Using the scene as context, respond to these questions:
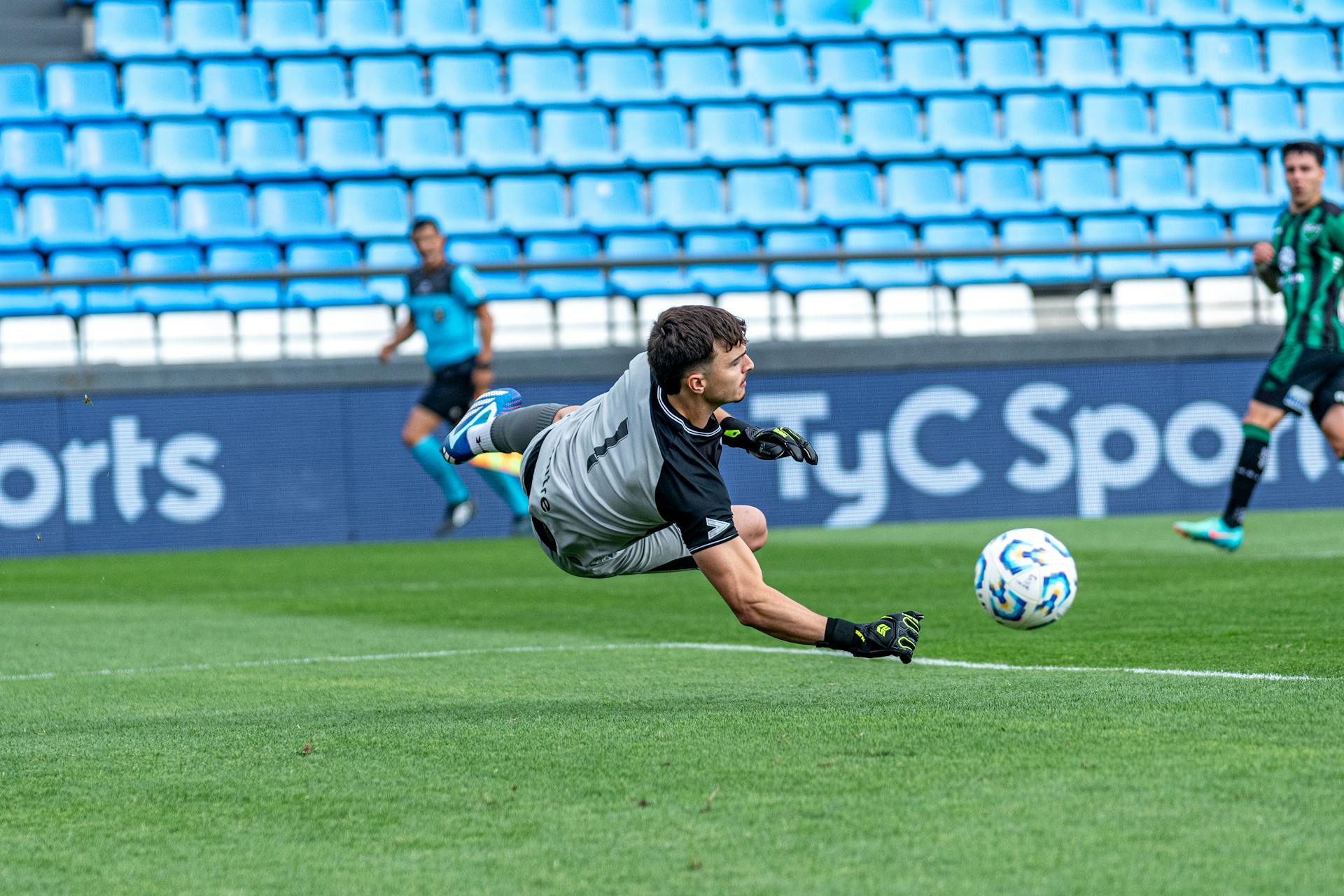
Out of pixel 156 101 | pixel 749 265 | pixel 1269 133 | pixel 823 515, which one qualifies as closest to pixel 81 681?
pixel 823 515

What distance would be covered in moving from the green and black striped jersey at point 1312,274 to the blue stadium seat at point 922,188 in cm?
805

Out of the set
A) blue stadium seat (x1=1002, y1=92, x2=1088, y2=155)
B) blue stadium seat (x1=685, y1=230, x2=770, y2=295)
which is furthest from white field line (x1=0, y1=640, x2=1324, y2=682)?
blue stadium seat (x1=1002, y1=92, x2=1088, y2=155)

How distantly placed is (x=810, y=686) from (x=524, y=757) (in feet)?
4.67

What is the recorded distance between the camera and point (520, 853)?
3.09 meters

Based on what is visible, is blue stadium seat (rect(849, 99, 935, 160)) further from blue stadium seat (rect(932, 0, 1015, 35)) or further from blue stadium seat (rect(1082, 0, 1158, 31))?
blue stadium seat (rect(1082, 0, 1158, 31))

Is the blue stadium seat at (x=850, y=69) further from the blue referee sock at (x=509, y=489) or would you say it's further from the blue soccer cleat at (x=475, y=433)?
the blue soccer cleat at (x=475, y=433)

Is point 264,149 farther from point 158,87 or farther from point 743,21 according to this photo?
point 743,21

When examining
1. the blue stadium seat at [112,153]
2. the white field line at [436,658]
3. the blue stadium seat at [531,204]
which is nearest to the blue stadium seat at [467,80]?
the blue stadium seat at [531,204]

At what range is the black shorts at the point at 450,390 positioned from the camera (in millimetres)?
13188

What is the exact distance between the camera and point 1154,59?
1902 cm

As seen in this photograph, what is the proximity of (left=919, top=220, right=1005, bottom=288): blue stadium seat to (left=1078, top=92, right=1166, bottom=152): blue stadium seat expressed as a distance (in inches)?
72.7

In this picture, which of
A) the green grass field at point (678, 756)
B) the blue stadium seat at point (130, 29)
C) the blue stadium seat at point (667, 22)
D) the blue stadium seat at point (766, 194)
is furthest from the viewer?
the blue stadium seat at point (667, 22)

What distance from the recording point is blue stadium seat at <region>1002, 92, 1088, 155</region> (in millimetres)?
18125

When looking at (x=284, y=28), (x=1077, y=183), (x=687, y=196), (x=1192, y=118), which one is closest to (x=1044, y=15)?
(x=1192, y=118)
